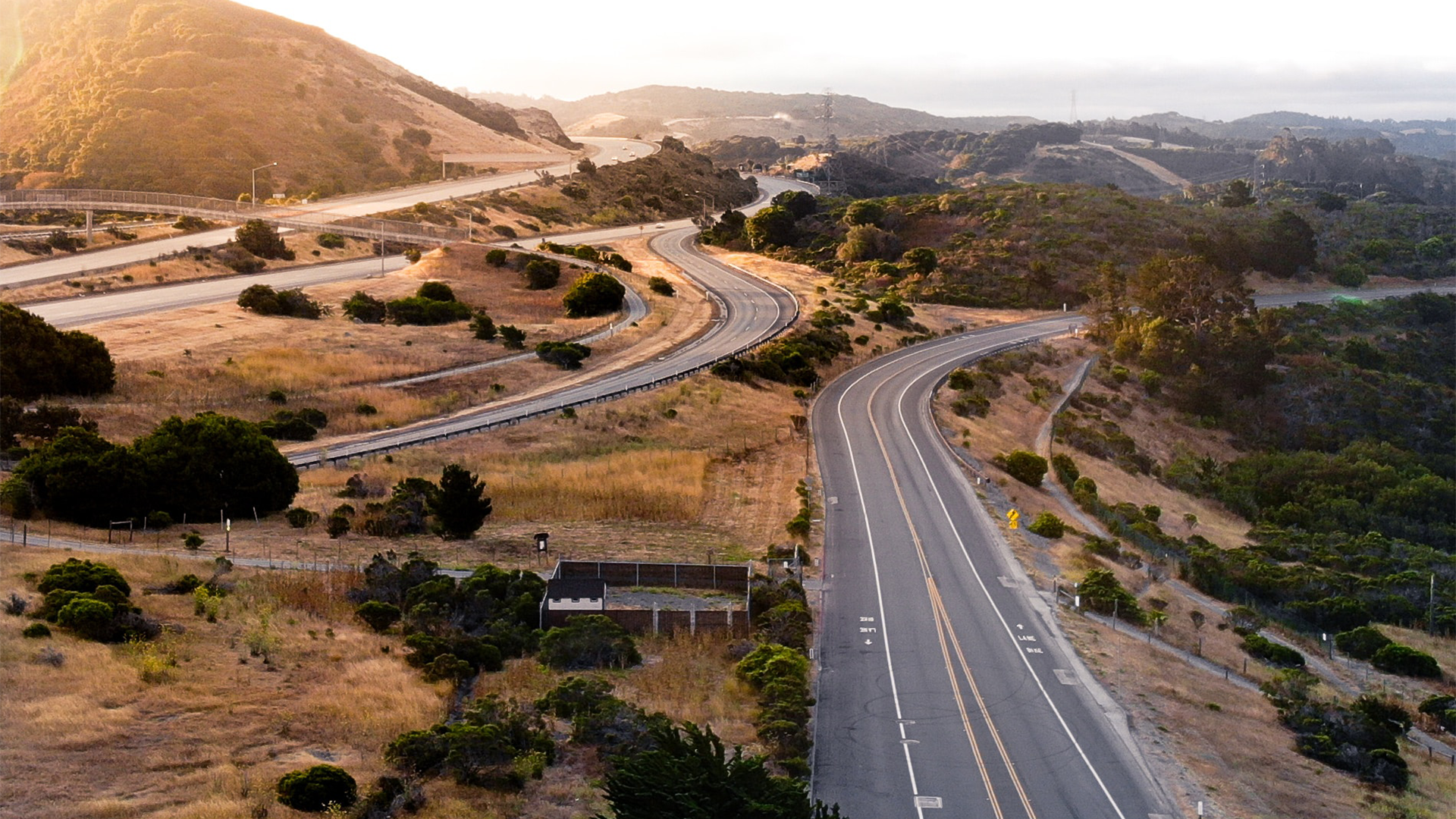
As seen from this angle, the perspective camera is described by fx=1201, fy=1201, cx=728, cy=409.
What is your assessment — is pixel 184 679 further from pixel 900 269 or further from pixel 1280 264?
pixel 1280 264

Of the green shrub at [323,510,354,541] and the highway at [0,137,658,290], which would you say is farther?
the highway at [0,137,658,290]

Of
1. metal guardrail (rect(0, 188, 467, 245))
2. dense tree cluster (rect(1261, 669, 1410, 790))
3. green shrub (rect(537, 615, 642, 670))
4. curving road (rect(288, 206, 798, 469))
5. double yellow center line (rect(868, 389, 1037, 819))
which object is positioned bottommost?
dense tree cluster (rect(1261, 669, 1410, 790))

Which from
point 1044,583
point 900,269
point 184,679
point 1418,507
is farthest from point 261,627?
point 900,269

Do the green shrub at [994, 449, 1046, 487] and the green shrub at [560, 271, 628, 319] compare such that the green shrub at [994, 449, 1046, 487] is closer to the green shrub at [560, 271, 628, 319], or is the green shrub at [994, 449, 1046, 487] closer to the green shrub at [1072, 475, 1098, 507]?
the green shrub at [1072, 475, 1098, 507]

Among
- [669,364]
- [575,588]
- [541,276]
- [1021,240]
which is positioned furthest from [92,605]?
[1021,240]

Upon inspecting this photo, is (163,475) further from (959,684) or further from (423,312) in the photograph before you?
(423,312)

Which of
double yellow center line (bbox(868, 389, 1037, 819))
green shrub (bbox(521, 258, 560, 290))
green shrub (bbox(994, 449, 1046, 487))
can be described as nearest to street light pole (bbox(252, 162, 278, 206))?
green shrub (bbox(521, 258, 560, 290))

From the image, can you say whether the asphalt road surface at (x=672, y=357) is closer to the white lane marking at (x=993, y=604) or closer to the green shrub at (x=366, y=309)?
the white lane marking at (x=993, y=604)
